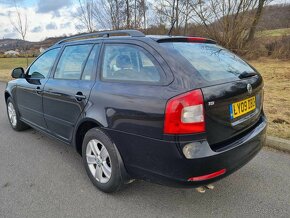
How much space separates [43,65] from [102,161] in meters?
2.07

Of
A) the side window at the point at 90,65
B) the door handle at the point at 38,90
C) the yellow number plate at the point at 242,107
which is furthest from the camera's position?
the door handle at the point at 38,90

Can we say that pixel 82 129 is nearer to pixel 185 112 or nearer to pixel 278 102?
pixel 185 112

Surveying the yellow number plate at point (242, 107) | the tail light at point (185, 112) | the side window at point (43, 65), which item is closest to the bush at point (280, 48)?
the yellow number plate at point (242, 107)

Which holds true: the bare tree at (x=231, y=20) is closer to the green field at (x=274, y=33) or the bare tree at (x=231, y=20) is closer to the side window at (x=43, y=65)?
the green field at (x=274, y=33)

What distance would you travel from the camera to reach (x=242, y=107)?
2742 millimetres

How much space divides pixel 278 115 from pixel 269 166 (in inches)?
82.4

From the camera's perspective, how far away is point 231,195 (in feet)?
9.80

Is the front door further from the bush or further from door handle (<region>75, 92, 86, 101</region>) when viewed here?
the bush

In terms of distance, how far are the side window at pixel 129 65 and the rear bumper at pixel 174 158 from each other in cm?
56

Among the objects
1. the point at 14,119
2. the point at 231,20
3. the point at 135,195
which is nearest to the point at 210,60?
the point at 135,195

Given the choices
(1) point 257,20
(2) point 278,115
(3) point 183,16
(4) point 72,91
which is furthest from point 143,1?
(4) point 72,91

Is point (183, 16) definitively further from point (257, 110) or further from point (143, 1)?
point (257, 110)

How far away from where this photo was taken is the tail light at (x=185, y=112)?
90.8 inches

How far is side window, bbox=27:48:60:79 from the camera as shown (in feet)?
13.4
